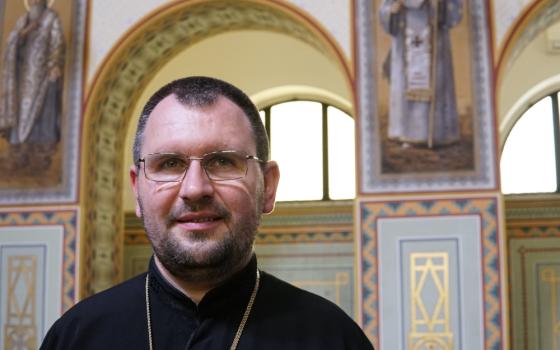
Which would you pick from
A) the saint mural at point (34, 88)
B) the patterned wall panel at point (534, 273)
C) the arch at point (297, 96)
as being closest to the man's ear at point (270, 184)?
the saint mural at point (34, 88)

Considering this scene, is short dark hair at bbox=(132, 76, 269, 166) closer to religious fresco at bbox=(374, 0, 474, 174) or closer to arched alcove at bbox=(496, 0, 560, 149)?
religious fresco at bbox=(374, 0, 474, 174)

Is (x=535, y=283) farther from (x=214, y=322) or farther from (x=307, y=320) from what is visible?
(x=214, y=322)

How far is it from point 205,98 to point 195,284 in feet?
1.44

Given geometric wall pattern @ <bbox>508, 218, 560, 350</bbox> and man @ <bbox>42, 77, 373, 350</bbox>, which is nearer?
man @ <bbox>42, 77, 373, 350</bbox>

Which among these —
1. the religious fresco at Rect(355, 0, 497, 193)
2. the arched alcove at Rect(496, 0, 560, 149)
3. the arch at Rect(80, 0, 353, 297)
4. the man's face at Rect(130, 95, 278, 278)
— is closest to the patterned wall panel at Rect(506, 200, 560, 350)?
the arched alcove at Rect(496, 0, 560, 149)

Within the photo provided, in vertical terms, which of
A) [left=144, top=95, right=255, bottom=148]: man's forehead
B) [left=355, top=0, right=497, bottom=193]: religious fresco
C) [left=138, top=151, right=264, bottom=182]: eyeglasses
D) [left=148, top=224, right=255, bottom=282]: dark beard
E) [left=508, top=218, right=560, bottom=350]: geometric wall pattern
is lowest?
[left=508, top=218, right=560, bottom=350]: geometric wall pattern

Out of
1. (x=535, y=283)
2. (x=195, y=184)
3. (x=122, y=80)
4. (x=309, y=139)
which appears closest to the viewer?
(x=195, y=184)

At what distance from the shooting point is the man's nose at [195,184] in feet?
6.42

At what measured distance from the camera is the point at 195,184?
1.96 meters

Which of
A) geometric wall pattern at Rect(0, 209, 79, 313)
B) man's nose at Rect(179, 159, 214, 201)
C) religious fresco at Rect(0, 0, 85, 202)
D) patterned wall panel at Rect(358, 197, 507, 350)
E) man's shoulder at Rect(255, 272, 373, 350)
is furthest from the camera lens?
religious fresco at Rect(0, 0, 85, 202)

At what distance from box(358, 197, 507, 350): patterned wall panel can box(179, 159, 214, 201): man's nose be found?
6.41 metres

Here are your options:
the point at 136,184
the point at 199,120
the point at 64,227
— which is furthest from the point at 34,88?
the point at 199,120

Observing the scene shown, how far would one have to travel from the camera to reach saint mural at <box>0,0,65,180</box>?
932 cm

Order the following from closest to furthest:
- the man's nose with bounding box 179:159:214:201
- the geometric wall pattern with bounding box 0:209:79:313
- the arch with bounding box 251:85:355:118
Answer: the man's nose with bounding box 179:159:214:201 → the geometric wall pattern with bounding box 0:209:79:313 → the arch with bounding box 251:85:355:118
